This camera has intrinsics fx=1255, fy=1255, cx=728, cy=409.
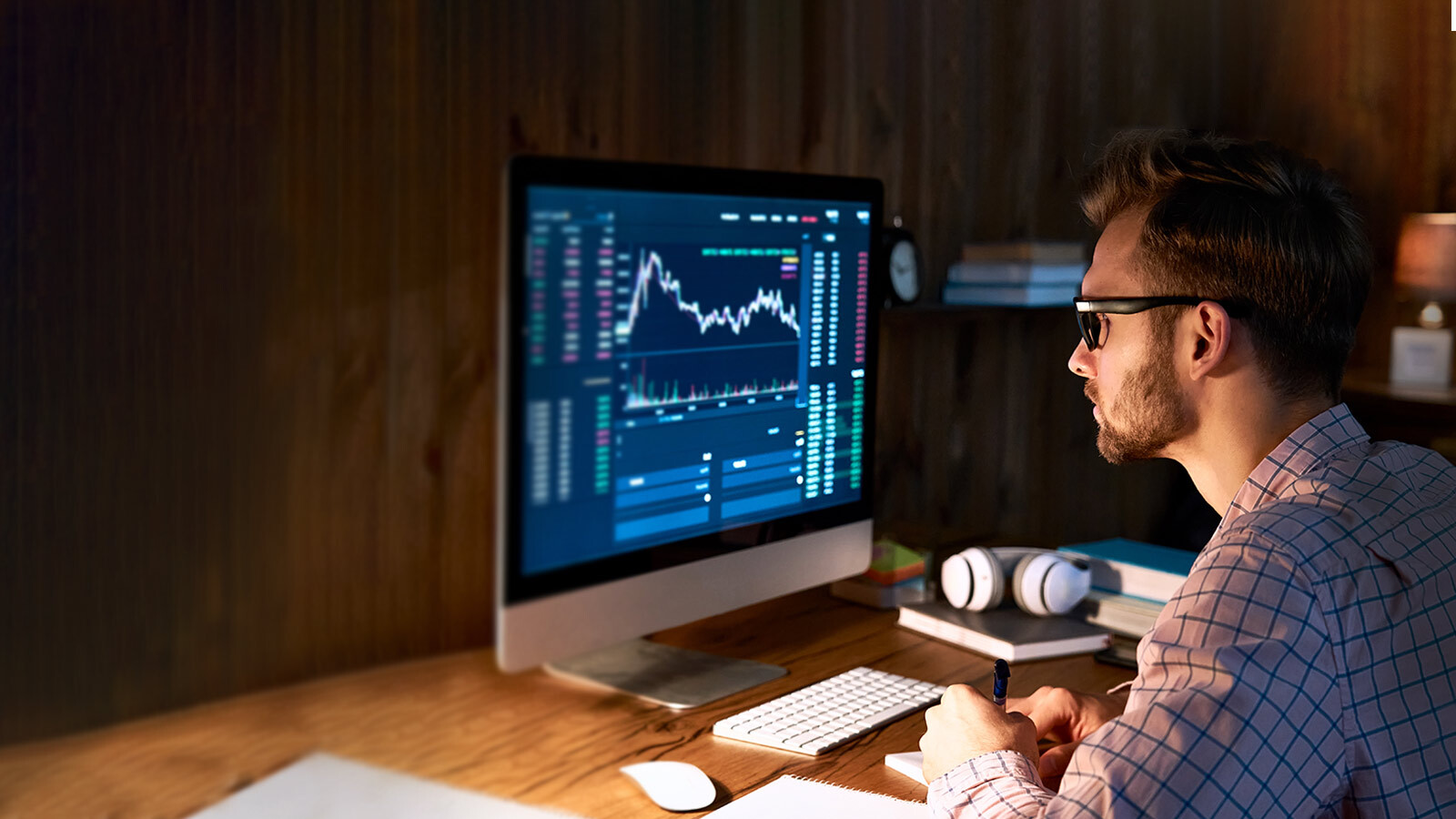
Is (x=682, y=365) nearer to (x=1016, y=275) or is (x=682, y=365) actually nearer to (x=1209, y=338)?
(x=1209, y=338)

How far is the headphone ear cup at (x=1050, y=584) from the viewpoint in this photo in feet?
5.77

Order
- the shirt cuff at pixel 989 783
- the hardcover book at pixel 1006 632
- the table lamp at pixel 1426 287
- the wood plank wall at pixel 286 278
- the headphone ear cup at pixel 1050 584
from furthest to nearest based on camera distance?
the table lamp at pixel 1426 287
the headphone ear cup at pixel 1050 584
the hardcover book at pixel 1006 632
the wood plank wall at pixel 286 278
the shirt cuff at pixel 989 783

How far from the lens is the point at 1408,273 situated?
4.16 m

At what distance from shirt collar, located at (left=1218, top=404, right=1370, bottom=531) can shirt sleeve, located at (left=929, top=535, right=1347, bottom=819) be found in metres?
0.20

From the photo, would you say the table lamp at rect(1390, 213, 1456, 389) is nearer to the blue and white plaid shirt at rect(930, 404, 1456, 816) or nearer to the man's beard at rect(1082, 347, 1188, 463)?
the man's beard at rect(1082, 347, 1188, 463)

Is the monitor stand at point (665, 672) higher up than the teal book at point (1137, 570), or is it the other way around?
the teal book at point (1137, 570)

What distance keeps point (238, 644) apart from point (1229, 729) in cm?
108

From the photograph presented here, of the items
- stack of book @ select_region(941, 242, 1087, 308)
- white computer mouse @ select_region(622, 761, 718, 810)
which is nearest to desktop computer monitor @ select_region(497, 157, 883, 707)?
white computer mouse @ select_region(622, 761, 718, 810)

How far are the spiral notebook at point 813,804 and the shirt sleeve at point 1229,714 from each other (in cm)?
21

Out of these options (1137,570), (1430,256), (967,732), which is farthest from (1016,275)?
(1430,256)

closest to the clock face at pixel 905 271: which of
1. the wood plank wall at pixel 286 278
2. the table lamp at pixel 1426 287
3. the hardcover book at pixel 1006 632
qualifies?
the wood plank wall at pixel 286 278

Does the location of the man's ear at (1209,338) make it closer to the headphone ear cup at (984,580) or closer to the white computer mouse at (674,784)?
the headphone ear cup at (984,580)

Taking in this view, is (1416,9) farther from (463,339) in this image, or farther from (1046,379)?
(463,339)

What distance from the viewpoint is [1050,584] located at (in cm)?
175
